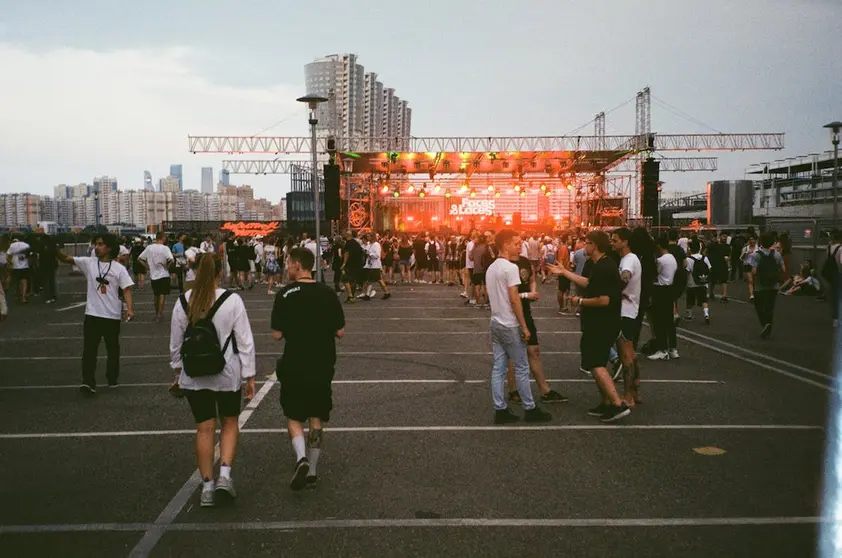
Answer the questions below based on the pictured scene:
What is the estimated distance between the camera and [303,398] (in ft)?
18.0

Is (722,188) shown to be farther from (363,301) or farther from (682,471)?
(682,471)

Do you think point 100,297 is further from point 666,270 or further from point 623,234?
point 666,270

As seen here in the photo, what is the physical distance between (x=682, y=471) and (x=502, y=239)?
2789 millimetres

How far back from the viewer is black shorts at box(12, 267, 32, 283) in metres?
20.9

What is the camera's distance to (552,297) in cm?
2316

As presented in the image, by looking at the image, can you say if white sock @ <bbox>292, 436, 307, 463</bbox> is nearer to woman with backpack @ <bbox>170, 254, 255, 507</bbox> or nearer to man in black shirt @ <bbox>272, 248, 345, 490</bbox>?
man in black shirt @ <bbox>272, 248, 345, 490</bbox>

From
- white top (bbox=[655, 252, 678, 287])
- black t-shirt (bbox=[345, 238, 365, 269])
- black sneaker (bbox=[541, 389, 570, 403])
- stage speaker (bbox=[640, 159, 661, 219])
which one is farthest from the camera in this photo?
stage speaker (bbox=[640, 159, 661, 219])

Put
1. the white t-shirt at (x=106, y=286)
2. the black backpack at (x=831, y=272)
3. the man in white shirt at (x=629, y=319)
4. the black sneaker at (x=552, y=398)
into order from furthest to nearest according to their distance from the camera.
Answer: the black backpack at (x=831, y=272) < the white t-shirt at (x=106, y=286) < the black sneaker at (x=552, y=398) < the man in white shirt at (x=629, y=319)

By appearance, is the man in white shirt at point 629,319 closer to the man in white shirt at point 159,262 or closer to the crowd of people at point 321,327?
the crowd of people at point 321,327

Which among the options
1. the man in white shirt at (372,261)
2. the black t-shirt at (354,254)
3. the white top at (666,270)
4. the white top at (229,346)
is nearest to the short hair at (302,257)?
the white top at (229,346)

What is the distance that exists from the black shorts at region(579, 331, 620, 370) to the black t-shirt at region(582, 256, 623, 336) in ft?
0.10

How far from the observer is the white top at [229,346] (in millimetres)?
5133

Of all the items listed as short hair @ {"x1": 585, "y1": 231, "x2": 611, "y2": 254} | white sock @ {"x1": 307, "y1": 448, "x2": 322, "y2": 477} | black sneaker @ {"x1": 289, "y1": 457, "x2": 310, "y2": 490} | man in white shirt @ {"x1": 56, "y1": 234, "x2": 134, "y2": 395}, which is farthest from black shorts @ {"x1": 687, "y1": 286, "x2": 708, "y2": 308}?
black sneaker @ {"x1": 289, "y1": 457, "x2": 310, "y2": 490}

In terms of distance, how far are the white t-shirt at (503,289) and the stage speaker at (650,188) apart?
849 inches
